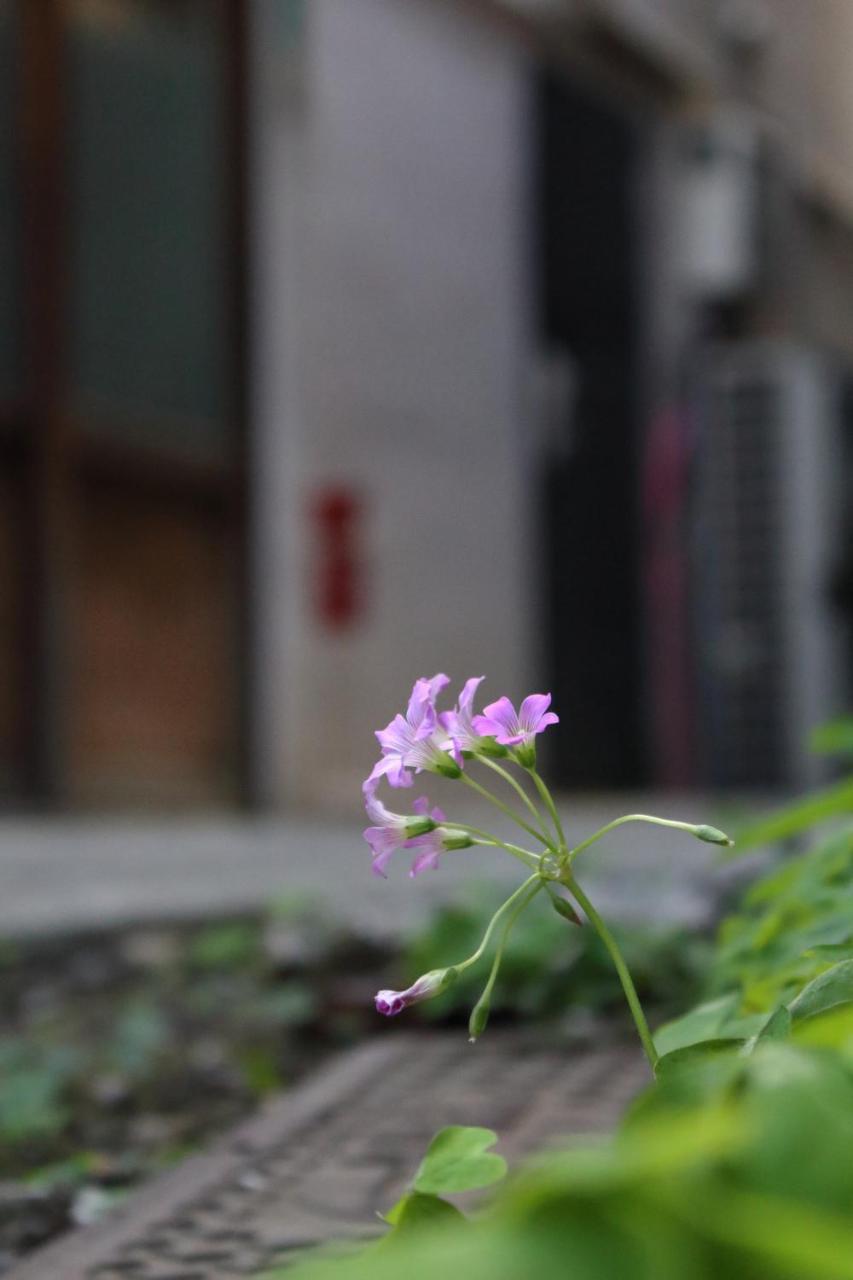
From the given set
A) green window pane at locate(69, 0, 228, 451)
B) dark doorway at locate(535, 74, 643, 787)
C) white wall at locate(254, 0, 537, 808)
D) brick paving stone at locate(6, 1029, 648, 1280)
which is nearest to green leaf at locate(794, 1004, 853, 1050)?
brick paving stone at locate(6, 1029, 648, 1280)

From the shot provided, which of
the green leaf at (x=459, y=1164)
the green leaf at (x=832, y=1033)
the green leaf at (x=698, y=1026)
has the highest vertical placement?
the green leaf at (x=832, y=1033)

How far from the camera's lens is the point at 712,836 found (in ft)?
3.19

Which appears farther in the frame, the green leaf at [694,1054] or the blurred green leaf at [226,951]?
the blurred green leaf at [226,951]

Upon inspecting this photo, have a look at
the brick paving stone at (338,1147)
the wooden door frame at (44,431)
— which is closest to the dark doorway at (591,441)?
the wooden door frame at (44,431)

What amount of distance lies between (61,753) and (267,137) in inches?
169

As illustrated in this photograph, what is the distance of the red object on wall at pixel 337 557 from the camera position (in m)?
12.6

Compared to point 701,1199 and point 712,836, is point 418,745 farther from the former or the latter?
point 701,1199

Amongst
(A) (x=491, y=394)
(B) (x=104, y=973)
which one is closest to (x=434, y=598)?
(A) (x=491, y=394)

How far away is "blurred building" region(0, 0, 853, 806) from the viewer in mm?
11484

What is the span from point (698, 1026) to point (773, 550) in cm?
1321

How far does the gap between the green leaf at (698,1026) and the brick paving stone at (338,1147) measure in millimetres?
374

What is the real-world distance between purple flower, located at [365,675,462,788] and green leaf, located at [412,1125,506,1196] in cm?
21

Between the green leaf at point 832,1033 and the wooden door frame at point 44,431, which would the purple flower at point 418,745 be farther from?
the wooden door frame at point 44,431

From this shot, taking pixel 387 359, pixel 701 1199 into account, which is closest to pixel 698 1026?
pixel 701 1199
